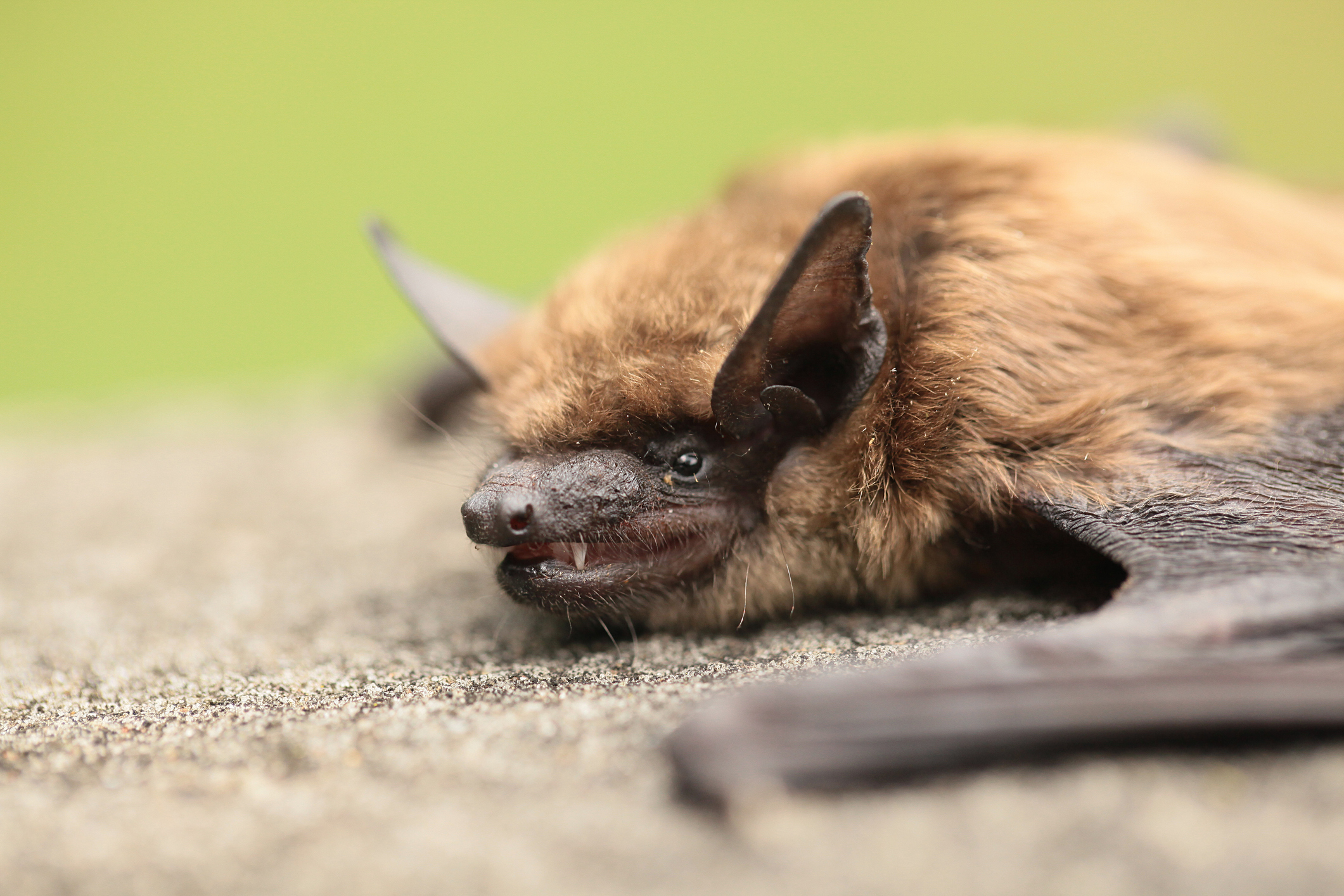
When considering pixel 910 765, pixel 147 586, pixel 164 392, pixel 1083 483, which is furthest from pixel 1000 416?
pixel 164 392

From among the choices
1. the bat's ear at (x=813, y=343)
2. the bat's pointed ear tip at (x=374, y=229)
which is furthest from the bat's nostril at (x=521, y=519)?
the bat's pointed ear tip at (x=374, y=229)

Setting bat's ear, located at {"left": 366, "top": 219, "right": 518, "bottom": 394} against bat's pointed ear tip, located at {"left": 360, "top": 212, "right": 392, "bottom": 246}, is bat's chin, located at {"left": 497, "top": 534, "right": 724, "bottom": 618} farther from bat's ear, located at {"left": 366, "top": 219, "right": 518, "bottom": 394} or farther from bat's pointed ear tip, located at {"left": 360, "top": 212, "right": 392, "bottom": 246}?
bat's pointed ear tip, located at {"left": 360, "top": 212, "right": 392, "bottom": 246}

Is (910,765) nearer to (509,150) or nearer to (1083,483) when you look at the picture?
(1083,483)

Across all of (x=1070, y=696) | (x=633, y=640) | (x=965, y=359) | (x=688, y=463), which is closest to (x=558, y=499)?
(x=688, y=463)

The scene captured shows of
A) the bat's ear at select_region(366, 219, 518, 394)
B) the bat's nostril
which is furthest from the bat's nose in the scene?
the bat's ear at select_region(366, 219, 518, 394)

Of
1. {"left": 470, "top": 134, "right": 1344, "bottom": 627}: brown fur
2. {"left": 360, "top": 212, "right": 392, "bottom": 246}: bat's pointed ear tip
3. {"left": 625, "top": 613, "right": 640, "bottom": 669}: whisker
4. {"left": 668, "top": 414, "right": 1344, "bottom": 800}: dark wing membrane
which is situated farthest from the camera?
{"left": 360, "top": 212, "right": 392, "bottom": 246}: bat's pointed ear tip

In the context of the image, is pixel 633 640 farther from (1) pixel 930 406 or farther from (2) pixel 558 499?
(1) pixel 930 406
